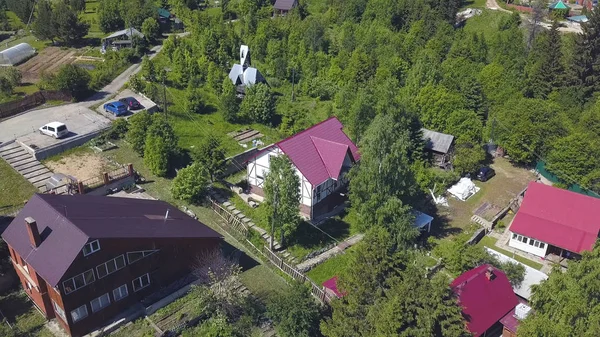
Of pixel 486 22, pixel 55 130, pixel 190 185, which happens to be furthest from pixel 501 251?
pixel 486 22

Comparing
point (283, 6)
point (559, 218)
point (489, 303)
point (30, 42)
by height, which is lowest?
point (559, 218)

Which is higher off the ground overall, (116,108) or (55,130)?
(55,130)

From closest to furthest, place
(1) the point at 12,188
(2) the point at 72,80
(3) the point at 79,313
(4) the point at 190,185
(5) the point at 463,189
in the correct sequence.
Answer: (3) the point at 79,313, (4) the point at 190,185, (1) the point at 12,188, (5) the point at 463,189, (2) the point at 72,80

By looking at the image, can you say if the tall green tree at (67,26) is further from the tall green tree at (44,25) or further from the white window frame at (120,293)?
the white window frame at (120,293)

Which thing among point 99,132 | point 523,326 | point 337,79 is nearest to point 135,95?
point 99,132

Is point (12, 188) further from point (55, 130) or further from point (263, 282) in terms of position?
point (263, 282)

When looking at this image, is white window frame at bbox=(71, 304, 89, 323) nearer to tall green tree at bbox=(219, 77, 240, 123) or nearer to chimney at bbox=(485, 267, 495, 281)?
chimney at bbox=(485, 267, 495, 281)

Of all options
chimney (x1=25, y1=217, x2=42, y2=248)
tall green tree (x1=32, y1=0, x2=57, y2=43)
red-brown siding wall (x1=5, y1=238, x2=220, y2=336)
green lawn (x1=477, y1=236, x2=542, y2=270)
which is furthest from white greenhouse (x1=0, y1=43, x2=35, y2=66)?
green lawn (x1=477, y1=236, x2=542, y2=270)
